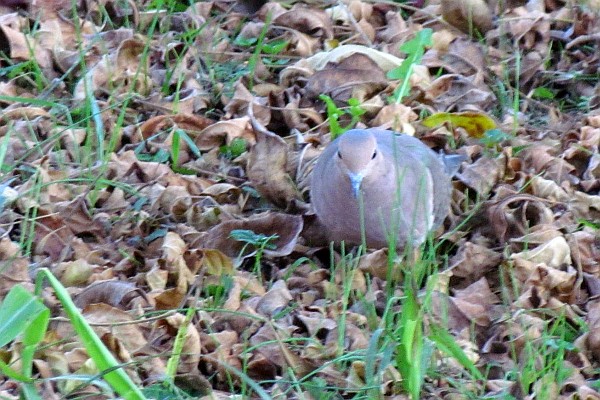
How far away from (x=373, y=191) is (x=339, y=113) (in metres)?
0.72

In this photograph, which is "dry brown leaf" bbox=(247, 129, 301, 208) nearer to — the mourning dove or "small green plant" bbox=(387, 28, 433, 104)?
the mourning dove

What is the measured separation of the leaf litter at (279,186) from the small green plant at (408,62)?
67 millimetres

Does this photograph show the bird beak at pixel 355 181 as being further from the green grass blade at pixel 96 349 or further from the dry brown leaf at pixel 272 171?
the green grass blade at pixel 96 349

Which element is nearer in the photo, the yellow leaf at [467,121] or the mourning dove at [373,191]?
the mourning dove at [373,191]

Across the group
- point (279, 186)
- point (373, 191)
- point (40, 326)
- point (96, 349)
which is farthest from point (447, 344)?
point (279, 186)

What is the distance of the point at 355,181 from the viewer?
Answer: 150 inches

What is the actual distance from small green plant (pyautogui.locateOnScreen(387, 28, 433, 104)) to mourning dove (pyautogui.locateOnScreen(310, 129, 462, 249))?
585 mm

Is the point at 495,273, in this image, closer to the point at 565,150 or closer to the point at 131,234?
the point at 565,150

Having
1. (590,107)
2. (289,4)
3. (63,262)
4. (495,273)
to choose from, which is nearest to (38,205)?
(63,262)

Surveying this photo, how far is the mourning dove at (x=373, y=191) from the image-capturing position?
3857mm

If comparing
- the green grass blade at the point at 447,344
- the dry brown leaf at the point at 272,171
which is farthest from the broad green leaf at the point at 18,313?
the dry brown leaf at the point at 272,171

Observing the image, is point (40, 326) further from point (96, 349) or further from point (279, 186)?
point (279, 186)

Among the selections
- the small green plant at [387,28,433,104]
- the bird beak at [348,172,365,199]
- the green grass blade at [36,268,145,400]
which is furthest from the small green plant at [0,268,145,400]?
the small green plant at [387,28,433,104]

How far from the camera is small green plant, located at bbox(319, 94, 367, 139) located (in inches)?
177
